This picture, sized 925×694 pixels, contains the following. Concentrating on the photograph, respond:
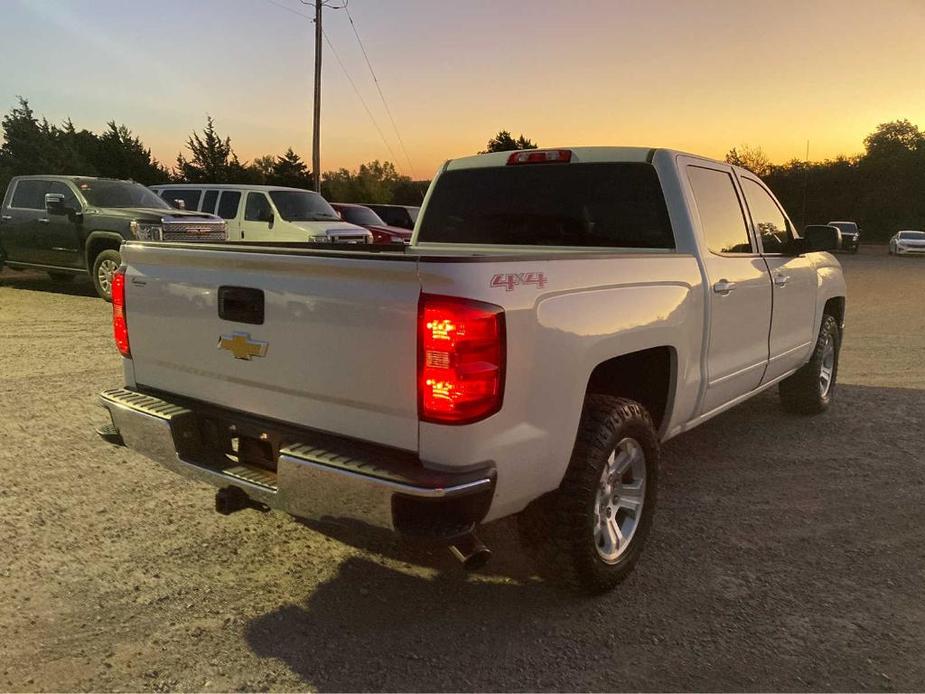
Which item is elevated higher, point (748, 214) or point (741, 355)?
point (748, 214)

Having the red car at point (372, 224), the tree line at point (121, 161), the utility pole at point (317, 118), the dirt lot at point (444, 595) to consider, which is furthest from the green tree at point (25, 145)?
the dirt lot at point (444, 595)

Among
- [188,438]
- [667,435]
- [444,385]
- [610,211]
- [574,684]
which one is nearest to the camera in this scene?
[444,385]

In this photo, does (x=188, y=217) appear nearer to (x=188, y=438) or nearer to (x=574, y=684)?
(x=188, y=438)

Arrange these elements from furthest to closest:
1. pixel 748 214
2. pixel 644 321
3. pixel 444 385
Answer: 1. pixel 748 214
2. pixel 644 321
3. pixel 444 385

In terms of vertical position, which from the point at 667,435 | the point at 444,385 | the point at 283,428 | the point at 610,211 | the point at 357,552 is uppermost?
the point at 610,211

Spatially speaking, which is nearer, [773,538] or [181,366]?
[181,366]

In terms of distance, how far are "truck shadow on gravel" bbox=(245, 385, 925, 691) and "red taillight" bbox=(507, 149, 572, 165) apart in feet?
7.07

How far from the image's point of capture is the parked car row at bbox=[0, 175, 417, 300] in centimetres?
1160

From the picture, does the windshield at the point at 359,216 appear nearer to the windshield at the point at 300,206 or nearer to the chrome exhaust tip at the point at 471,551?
the windshield at the point at 300,206

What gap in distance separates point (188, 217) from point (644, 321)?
10317mm

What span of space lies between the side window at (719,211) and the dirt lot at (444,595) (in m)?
1.52

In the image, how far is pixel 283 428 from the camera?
282 cm

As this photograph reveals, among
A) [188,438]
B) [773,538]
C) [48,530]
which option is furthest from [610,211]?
[48,530]

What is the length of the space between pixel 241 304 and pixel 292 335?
33cm
